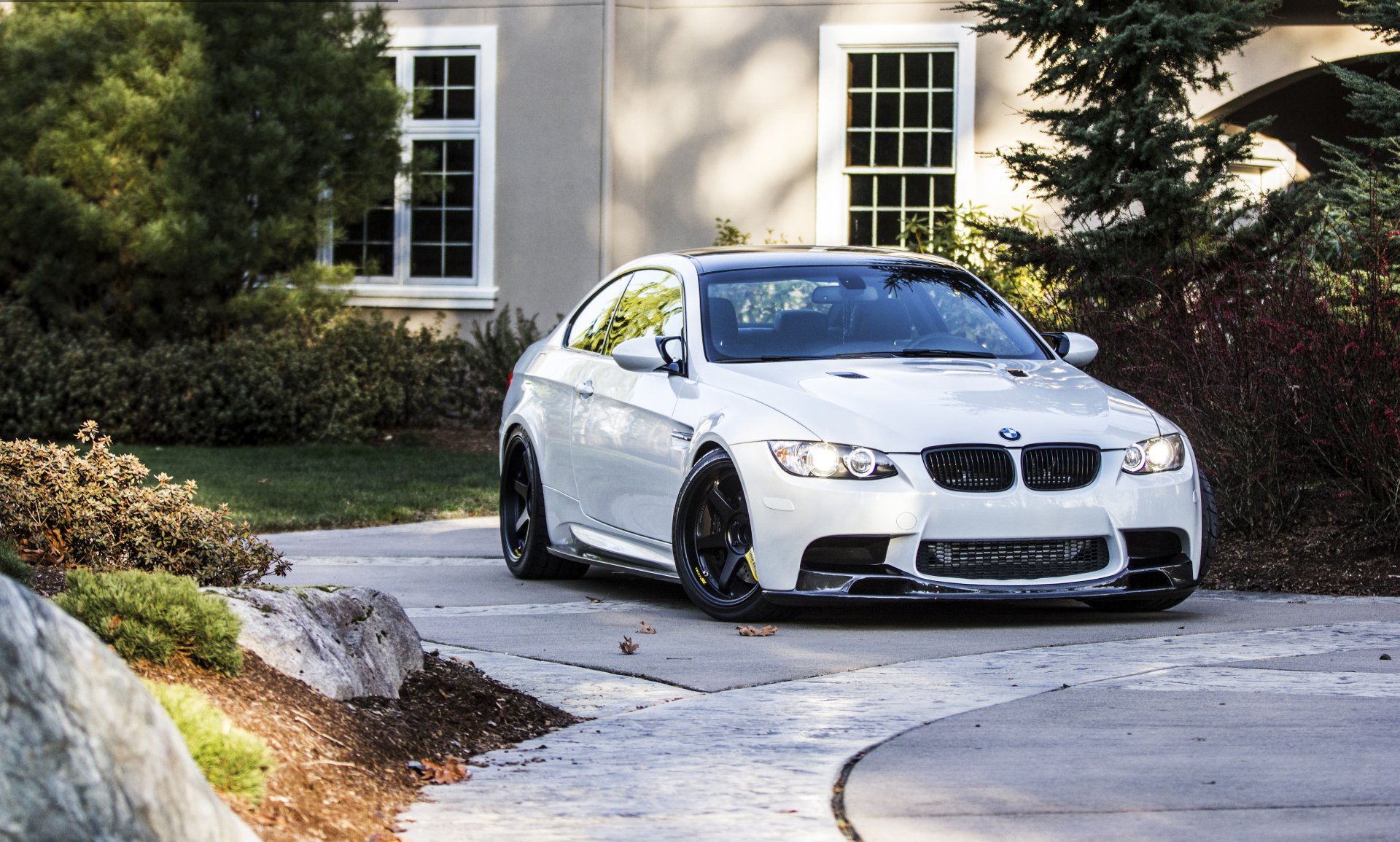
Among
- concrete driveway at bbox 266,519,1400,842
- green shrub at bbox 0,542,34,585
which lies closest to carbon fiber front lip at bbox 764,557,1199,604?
concrete driveway at bbox 266,519,1400,842

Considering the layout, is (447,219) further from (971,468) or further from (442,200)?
(971,468)

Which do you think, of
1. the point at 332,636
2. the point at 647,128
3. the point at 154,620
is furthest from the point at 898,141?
the point at 154,620

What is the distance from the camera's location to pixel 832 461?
7273 mm

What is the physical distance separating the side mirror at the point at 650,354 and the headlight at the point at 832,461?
1.07 meters

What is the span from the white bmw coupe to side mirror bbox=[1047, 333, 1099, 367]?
15 millimetres

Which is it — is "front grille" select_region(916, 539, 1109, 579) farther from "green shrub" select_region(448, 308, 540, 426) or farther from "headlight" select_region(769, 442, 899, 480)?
"green shrub" select_region(448, 308, 540, 426)

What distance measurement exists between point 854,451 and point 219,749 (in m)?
3.62

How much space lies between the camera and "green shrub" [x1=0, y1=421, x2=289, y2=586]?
669 centimetres

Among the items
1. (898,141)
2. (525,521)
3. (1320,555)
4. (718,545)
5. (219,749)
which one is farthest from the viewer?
(898,141)

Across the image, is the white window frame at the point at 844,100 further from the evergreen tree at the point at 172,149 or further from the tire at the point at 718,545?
the tire at the point at 718,545

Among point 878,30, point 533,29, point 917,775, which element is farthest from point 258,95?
point 917,775

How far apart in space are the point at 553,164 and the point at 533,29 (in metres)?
1.35

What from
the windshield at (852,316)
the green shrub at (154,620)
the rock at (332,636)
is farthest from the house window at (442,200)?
the green shrub at (154,620)

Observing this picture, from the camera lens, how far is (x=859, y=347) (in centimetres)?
832
